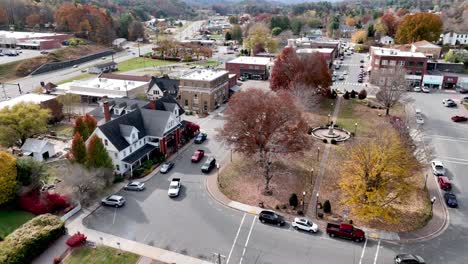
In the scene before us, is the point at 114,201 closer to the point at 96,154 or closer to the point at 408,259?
the point at 96,154

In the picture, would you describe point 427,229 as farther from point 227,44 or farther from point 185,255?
point 227,44

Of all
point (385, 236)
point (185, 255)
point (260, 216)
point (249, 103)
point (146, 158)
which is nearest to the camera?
point (185, 255)

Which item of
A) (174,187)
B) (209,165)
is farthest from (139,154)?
(209,165)

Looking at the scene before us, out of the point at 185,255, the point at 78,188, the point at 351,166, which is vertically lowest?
the point at 185,255

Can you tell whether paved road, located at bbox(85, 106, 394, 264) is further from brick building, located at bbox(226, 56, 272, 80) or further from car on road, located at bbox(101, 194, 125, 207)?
brick building, located at bbox(226, 56, 272, 80)

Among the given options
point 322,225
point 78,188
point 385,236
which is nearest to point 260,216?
point 322,225
